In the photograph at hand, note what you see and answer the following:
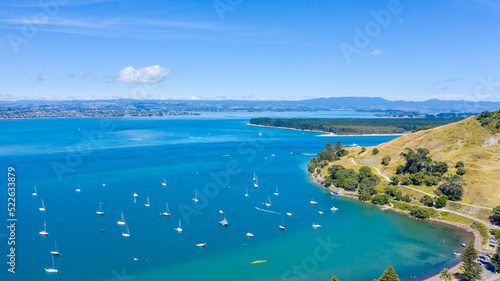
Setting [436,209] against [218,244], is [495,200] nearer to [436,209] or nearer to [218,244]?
[436,209]

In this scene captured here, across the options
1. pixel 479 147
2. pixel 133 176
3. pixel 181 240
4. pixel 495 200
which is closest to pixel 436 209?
pixel 495 200

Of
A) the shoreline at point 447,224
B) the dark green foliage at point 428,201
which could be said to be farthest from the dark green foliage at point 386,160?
the dark green foliage at point 428,201

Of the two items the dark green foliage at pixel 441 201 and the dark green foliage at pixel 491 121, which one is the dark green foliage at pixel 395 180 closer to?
the dark green foliage at pixel 441 201

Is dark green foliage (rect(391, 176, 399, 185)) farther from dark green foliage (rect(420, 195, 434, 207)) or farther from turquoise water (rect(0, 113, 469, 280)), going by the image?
turquoise water (rect(0, 113, 469, 280))

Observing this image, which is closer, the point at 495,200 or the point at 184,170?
the point at 495,200

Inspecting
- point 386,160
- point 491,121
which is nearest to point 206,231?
point 386,160

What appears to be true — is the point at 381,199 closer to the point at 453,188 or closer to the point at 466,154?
the point at 453,188
